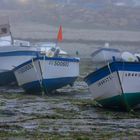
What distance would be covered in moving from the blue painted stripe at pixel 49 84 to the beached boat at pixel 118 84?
14.3ft

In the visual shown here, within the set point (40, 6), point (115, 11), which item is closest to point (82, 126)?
point (115, 11)

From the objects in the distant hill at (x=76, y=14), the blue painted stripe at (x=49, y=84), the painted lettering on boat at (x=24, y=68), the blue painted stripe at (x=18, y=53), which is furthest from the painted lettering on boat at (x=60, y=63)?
the distant hill at (x=76, y=14)

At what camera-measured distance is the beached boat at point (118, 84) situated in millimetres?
18750

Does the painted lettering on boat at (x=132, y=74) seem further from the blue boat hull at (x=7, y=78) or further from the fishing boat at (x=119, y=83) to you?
the blue boat hull at (x=7, y=78)

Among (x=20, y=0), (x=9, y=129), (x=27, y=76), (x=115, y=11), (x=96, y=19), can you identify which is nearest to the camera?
(x=9, y=129)

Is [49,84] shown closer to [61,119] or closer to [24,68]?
[24,68]

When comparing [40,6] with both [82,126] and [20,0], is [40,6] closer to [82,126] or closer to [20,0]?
[20,0]

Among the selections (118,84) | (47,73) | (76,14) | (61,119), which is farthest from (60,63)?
(76,14)

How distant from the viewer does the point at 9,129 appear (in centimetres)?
1641

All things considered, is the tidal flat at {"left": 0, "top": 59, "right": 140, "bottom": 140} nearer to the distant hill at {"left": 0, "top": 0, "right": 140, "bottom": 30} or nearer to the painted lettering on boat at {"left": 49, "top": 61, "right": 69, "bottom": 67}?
the painted lettering on boat at {"left": 49, "top": 61, "right": 69, "bottom": 67}

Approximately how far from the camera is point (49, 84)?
24312mm

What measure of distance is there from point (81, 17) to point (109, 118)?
6178 cm

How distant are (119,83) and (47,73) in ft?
18.0

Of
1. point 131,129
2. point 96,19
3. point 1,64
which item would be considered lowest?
point 131,129
